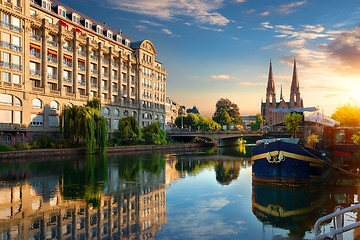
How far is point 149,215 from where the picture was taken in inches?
585

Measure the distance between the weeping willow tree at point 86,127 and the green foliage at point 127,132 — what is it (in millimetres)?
10930

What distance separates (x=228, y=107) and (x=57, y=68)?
92888 mm

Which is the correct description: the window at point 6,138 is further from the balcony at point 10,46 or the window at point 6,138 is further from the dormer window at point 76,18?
the dormer window at point 76,18

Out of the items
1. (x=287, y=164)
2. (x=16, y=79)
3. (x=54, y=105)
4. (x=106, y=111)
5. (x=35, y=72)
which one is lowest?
(x=287, y=164)

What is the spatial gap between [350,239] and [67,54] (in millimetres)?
61058

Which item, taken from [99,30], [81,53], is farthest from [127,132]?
[99,30]

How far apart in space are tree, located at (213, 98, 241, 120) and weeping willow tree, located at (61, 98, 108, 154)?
9178cm

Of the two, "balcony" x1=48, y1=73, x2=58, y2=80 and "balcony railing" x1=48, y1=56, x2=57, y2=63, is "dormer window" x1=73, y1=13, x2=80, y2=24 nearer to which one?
"balcony railing" x1=48, y1=56, x2=57, y2=63

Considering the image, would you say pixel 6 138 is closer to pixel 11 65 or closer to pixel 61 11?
pixel 11 65

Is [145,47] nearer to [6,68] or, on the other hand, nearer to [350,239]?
[6,68]

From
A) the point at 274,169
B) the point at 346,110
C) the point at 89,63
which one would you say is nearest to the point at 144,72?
the point at 89,63

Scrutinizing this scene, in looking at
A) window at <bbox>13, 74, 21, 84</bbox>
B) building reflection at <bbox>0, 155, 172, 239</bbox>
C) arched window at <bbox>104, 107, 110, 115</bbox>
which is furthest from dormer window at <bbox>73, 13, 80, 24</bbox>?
building reflection at <bbox>0, 155, 172, 239</bbox>

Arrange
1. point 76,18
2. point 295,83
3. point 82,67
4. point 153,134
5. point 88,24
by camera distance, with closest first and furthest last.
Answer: point 82,67 < point 76,18 < point 153,134 < point 88,24 < point 295,83

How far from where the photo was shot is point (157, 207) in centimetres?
1667
